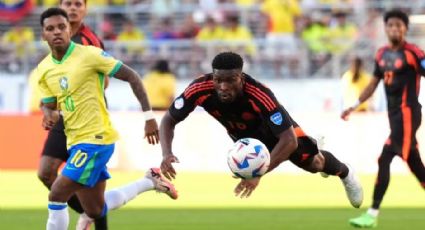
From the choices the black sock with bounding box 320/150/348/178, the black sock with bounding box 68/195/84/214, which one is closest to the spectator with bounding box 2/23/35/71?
the black sock with bounding box 320/150/348/178

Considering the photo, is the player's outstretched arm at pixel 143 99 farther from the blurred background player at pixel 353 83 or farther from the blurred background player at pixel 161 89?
the blurred background player at pixel 161 89

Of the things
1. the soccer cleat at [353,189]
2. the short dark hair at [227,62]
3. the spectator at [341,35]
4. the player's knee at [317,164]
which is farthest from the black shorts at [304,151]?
the spectator at [341,35]

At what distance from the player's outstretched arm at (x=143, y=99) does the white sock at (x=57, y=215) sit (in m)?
0.89

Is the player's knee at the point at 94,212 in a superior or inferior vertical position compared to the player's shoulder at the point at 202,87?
inferior

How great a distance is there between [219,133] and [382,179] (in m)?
8.91

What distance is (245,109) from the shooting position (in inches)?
371

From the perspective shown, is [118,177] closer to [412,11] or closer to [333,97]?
[333,97]

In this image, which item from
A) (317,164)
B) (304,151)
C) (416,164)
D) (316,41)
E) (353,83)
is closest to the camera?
(304,151)

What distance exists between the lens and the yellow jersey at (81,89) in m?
9.02

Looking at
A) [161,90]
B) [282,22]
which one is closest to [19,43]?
[161,90]

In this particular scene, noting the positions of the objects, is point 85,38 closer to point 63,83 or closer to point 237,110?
point 63,83

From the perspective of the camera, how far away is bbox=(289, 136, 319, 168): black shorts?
34.0ft

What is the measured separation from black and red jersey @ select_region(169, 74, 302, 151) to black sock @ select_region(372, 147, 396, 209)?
2616 mm

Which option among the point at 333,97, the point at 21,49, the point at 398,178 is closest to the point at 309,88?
the point at 333,97
